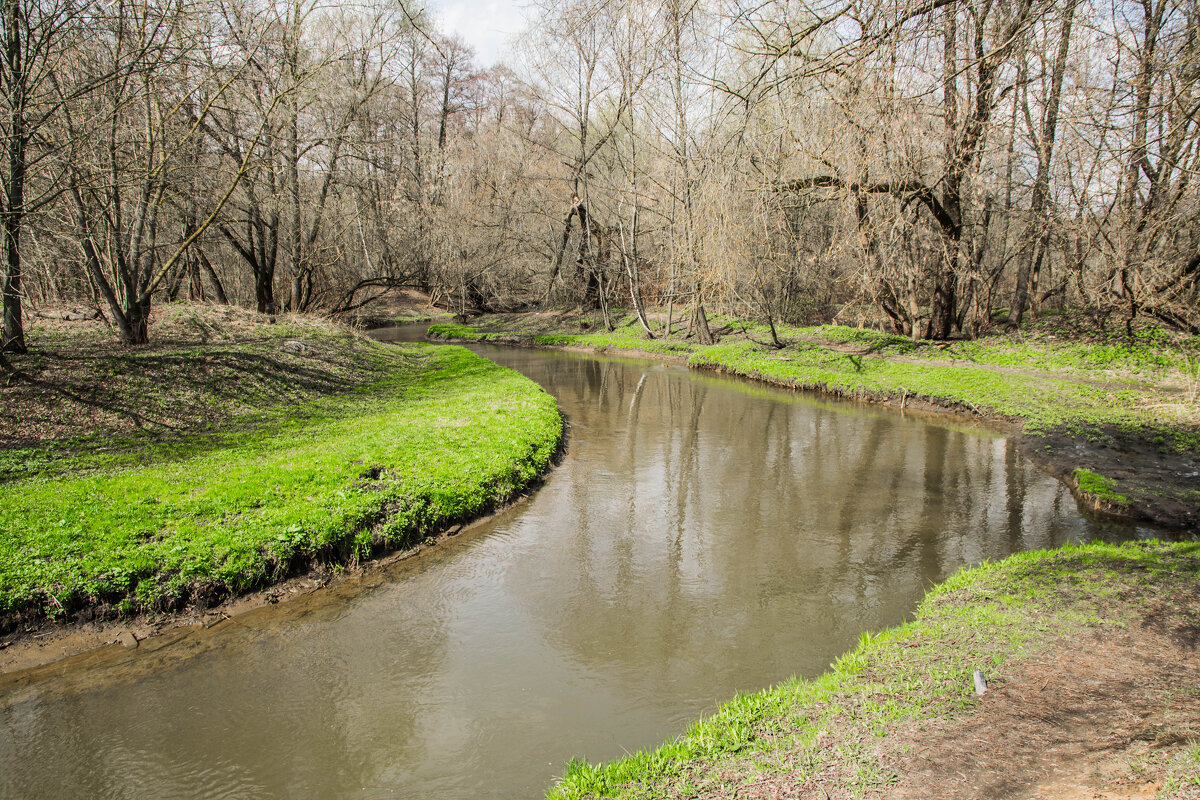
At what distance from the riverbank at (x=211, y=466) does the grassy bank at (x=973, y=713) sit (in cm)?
403

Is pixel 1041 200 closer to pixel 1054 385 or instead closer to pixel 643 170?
pixel 1054 385

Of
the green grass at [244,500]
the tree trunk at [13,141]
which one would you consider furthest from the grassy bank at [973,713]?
the tree trunk at [13,141]

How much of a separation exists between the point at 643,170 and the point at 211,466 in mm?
19755

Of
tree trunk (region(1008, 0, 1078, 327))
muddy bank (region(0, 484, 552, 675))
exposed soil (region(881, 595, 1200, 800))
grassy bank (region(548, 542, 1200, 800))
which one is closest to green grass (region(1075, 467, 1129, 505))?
grassy bank (region(548, 542, 1200, 800))

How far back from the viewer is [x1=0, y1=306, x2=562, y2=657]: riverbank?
221 inches

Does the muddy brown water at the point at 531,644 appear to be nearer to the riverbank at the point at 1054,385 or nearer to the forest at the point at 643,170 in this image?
the riverbank at the point at 1054,385

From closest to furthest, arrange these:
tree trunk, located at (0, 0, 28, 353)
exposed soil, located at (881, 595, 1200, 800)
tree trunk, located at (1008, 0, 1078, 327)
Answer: exposed soil, located at (881, 595, 1200, 800) → tree trunk, located at (0, 0, 28, 353) → tree trunk, located at (1008, 0, 1078, 327)

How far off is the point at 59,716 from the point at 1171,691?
6981mm

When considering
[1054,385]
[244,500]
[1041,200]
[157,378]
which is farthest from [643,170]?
[244,500]

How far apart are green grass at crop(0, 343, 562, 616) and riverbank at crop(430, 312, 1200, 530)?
812cm

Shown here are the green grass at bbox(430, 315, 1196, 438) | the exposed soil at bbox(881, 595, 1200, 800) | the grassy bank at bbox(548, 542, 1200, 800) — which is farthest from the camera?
the green grass at bbox(430, 315, 1196, 438)

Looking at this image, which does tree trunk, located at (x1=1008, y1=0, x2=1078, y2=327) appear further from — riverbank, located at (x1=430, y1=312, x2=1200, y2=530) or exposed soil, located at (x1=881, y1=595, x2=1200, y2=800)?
exposed soil, located at (x1=881, y1=595, x2=1200, y2=800)

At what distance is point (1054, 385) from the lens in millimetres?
13453

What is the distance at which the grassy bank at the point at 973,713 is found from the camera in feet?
10.1
